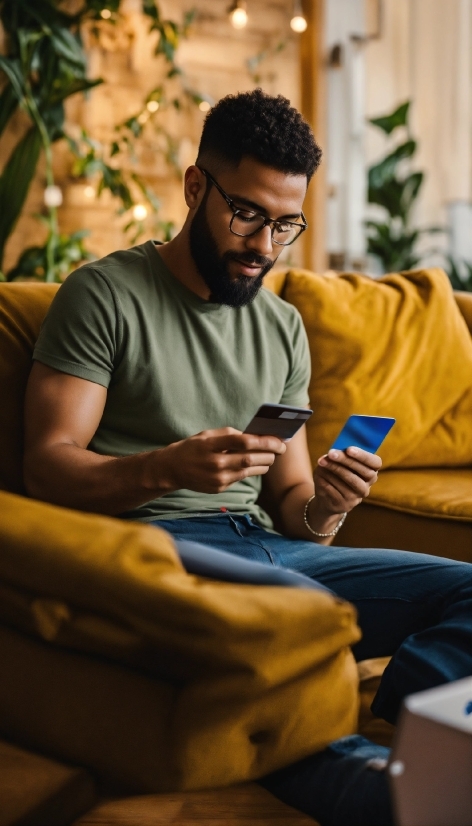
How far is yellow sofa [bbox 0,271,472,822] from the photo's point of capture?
78 centimetres

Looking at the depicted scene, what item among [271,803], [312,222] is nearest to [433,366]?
[271,803]

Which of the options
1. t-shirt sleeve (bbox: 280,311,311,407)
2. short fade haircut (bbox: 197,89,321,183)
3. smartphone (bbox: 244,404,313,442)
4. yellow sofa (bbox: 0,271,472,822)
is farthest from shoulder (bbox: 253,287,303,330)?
yellow sofa (bbox: 0,271,472,822)

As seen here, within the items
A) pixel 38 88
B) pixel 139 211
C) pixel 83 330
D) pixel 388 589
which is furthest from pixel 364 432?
pixel 139 211

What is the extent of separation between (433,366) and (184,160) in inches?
103

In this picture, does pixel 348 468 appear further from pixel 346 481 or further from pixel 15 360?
pixel 15 360

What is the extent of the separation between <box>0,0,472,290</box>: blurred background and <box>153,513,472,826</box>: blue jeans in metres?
1.73

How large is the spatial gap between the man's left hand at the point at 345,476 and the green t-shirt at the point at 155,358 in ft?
0.54

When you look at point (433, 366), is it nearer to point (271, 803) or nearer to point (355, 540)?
point (355, 540)

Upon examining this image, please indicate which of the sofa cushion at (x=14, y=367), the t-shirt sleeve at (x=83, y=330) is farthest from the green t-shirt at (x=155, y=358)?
the sofa cushion at (x=14, y=367)

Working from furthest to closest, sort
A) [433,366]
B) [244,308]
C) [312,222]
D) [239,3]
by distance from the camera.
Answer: [312,222] < [239,3] < [433,366] < [244,308]

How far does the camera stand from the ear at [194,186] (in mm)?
1540

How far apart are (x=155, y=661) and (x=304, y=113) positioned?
401 centimetres

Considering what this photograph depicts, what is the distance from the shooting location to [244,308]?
1625mm

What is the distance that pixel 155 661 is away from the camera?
2.79 feet
